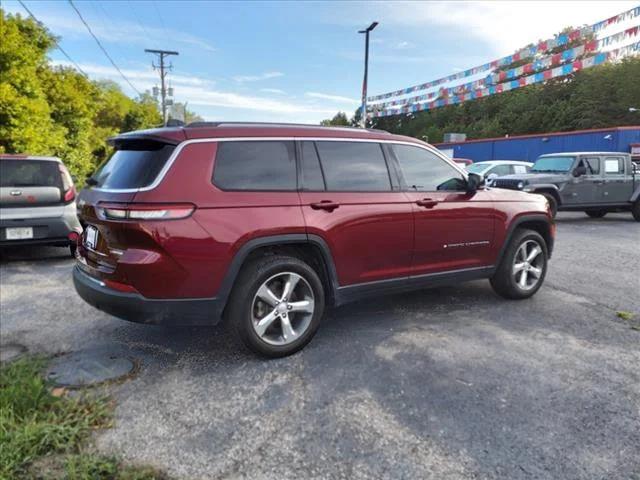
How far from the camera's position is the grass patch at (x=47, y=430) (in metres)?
2.32

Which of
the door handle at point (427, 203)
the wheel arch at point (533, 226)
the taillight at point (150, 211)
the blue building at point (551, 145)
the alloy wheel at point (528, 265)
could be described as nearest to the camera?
the taillight at point (150, 211)

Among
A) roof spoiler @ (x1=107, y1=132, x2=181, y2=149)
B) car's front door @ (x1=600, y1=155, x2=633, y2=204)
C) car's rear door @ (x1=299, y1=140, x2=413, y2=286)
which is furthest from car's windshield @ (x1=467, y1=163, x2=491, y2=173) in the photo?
roof spoiler @ (x1=107, y1=132, x2=181, y2=149)

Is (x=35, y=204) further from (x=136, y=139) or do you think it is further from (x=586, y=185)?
(x=586, y=185)

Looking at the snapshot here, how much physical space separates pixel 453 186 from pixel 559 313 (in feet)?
5.48

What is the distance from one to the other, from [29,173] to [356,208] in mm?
5374

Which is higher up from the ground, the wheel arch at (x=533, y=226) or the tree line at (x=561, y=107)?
the tree line at (x=561, y=107)

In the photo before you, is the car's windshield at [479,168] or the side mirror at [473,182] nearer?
the side mirror at [473,182]

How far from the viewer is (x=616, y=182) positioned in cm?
1266

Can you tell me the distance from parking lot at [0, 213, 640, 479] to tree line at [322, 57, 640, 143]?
43289 mm

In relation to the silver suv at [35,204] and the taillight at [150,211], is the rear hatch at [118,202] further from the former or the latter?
the silver suv at [35,204]

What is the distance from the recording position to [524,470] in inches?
93.4

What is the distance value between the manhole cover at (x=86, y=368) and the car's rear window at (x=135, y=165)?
132cm

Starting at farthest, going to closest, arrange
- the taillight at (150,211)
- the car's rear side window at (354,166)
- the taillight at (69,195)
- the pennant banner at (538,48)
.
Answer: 1. the pennant banner at (538,48)
2. the taillight at (69,195)
3. the car's rear side window at (354,166)
4. the taillight at (150,211)

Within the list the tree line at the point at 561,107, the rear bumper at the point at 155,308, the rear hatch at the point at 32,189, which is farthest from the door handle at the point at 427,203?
the tree line at the point at 561,107
